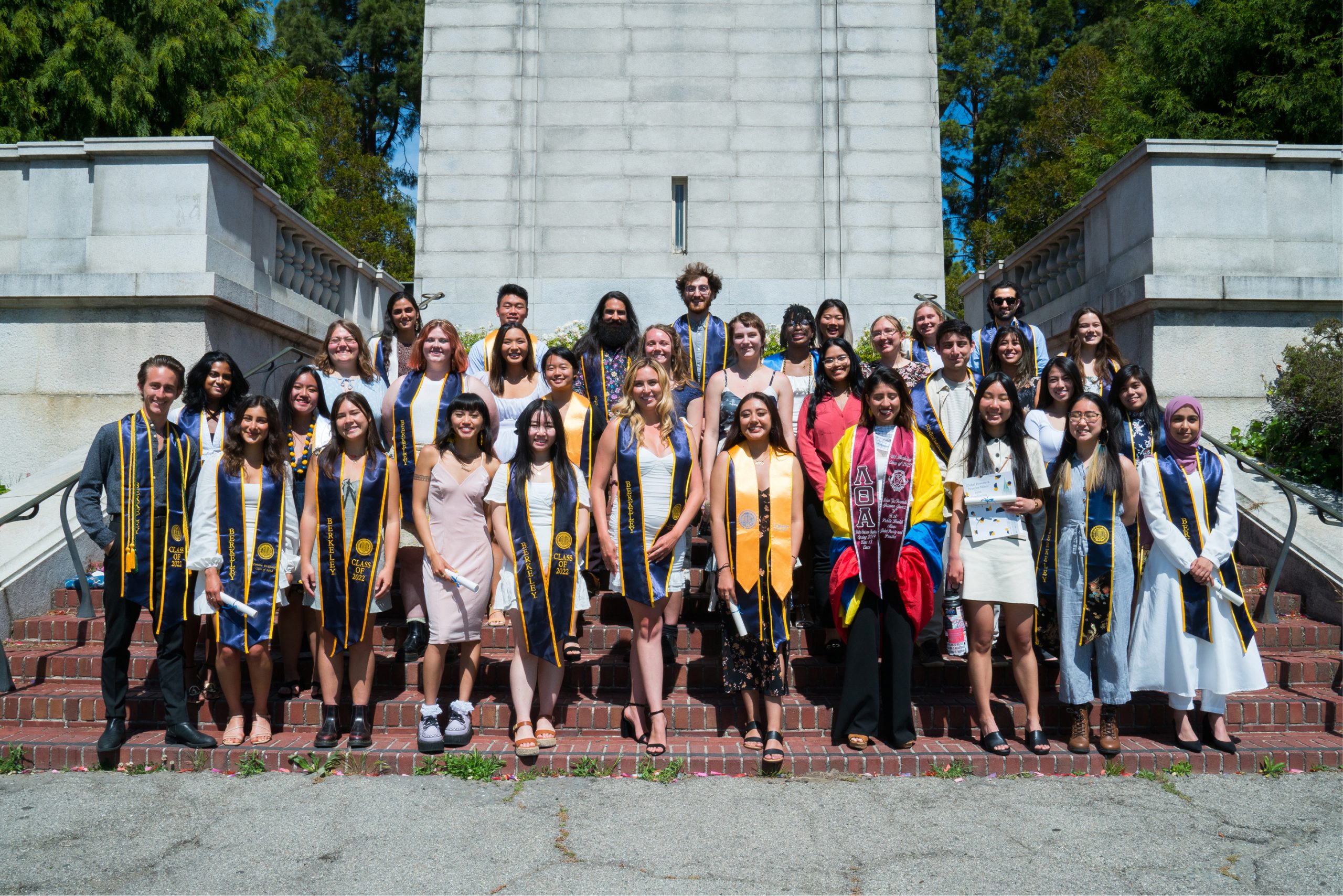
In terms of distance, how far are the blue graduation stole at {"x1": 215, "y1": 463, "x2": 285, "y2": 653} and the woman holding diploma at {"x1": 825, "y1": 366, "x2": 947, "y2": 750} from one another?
3.18 metres

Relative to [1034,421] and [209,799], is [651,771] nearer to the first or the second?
[209,799]

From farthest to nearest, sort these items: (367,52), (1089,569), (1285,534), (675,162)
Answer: (367,52)
(675,162)
(1285,534)
(1089,569)

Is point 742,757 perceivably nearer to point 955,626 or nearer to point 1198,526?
point 955,626

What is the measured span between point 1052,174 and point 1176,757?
792 inches

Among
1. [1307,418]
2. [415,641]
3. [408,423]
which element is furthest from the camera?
[1307,418]

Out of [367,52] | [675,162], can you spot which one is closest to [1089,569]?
[675,162]

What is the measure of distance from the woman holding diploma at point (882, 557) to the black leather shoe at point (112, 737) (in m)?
3.97

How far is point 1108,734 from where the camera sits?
17.6 ft

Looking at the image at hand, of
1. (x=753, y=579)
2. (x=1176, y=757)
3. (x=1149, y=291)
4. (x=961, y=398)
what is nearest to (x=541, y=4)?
(x=1149, y=291)

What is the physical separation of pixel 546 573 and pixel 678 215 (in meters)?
9.87

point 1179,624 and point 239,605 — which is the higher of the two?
point 239,605

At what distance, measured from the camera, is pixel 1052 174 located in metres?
22.6

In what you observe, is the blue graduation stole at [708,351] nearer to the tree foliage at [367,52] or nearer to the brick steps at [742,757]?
the brick steps at [742,757]

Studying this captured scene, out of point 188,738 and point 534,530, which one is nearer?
point 188,738
